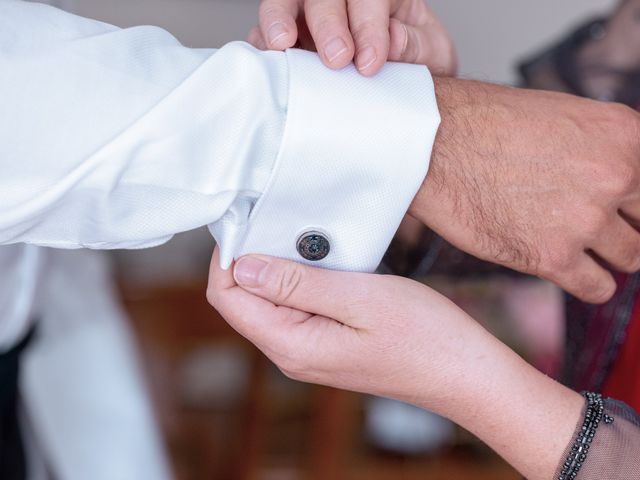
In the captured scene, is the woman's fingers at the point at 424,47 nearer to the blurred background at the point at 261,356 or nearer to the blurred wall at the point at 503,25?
the blurred background at the point at 261,356

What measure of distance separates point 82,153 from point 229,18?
1336 mm

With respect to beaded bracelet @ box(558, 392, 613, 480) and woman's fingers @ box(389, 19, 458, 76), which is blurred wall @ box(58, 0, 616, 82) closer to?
woman's fingers @ box(389, 19, 458, 76)

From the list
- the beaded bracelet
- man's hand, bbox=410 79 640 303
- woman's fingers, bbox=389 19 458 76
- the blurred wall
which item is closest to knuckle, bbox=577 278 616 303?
man's hand, bbox=410 79 640 303

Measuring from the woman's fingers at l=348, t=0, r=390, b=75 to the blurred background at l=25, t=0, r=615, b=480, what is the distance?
2.43 ft

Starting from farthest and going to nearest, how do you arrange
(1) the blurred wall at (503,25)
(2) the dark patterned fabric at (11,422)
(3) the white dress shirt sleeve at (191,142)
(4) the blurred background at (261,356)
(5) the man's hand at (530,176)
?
(1) the blurred wall at (503,25) → (4) the blurred background at (261,356) → (2) the dark patterned fabric at (11,422) → (5) the man's hand at (530,176) → (3) the white dress shirt sleeve at (191,142)

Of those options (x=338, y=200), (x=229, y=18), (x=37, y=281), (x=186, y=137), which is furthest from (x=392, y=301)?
(x=229, y=18)

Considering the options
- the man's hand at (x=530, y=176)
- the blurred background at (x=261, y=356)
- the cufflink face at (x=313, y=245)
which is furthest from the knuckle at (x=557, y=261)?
the blurred background at (x=261, y=356)

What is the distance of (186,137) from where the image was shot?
622mm

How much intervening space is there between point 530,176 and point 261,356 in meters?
1.03

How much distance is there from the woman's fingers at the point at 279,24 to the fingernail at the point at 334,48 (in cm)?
4

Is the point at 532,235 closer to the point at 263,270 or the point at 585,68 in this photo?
the point at 263,270

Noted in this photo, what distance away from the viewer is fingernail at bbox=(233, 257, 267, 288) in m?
0.64

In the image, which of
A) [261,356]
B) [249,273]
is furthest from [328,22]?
[261,356]

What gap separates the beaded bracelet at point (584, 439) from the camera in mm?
663
